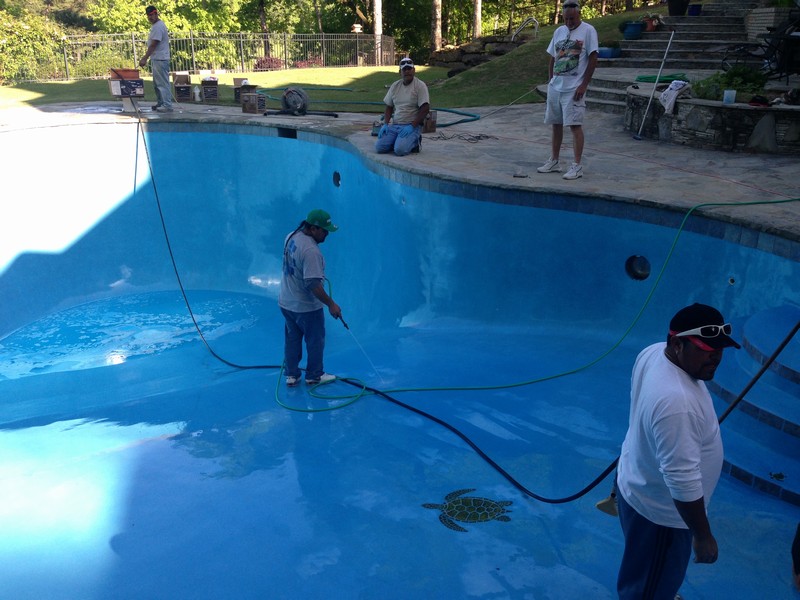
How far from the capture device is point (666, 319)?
5.89 meters

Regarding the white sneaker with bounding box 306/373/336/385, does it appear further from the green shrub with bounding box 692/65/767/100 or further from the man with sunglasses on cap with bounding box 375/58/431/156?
the green shrub with bounding box 692/65/767/100

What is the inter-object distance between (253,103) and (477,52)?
384 inches

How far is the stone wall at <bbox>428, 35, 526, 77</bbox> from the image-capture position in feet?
62.4

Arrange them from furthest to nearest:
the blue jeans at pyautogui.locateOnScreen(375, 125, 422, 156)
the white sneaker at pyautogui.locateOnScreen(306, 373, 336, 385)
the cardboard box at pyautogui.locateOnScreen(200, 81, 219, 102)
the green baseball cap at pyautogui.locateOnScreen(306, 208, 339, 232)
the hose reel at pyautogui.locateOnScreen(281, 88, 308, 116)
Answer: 1. the cardboard box at pyautogui.locateOnScreen(200, 81, 219, 102)
2. the hose reel at pyautogui.locateOnScreen(281, 88, 308, 116)
3. the blue jeans at pyautogui.locateOnScreen(375, 125, 422, 156)
4. the white sneaker at pyautogui.locateOnScreen(306, 373, 336, 385)
5. the green baseball cap at pyautogui.locateOnScreen(306, 208, 339, 232)

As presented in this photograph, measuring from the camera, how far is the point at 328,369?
6578 millimetres

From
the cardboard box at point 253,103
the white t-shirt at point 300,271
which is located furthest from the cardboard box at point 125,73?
the white t-shirt at point 300,271

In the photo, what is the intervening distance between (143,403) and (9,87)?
1421cm

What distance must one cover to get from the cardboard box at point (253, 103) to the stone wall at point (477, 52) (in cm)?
734

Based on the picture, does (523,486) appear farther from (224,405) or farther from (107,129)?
(107,129)

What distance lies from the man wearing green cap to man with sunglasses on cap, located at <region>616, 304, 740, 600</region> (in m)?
2.92

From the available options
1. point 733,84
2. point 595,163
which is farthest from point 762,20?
point 595,163

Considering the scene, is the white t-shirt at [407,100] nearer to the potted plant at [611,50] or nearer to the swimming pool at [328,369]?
the swimming pool at [328,369]

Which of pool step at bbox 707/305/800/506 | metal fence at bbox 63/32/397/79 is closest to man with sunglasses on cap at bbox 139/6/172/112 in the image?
pool step at bbox 707/305/800/506

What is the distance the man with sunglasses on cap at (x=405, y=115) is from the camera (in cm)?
814
